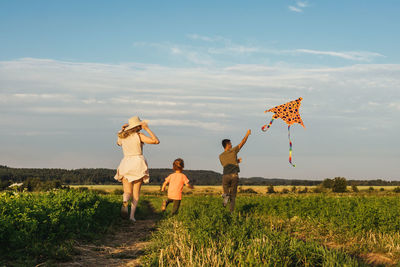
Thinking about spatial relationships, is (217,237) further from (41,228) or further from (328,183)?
(328,183)

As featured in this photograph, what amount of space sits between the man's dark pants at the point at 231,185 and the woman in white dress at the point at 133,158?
2.32 m

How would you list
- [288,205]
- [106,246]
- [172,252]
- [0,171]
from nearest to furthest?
[172,252] < [106,246] < [288,205] < [0,171]

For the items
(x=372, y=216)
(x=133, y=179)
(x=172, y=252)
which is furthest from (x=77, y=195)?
(x=372, y=216)

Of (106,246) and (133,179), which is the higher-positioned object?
(133,179)

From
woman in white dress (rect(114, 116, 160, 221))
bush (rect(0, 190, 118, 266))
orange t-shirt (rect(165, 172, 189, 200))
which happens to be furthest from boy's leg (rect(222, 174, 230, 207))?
bush (rect(0, 190, 118, 266))

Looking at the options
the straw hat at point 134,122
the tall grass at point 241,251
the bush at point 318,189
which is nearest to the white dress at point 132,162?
the straw hat at point 134,122

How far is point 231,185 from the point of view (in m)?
12.5

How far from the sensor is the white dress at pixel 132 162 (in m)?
11.5

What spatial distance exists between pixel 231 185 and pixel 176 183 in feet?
5.61

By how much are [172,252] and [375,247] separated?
4.46 metres

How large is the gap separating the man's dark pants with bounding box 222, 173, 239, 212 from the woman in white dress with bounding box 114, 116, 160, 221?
2315mm

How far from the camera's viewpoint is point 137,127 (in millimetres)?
11688

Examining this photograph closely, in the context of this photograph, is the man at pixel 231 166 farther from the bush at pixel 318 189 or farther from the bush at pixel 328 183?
the bush at pixel 328 183

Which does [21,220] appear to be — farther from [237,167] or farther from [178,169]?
[237,167]
